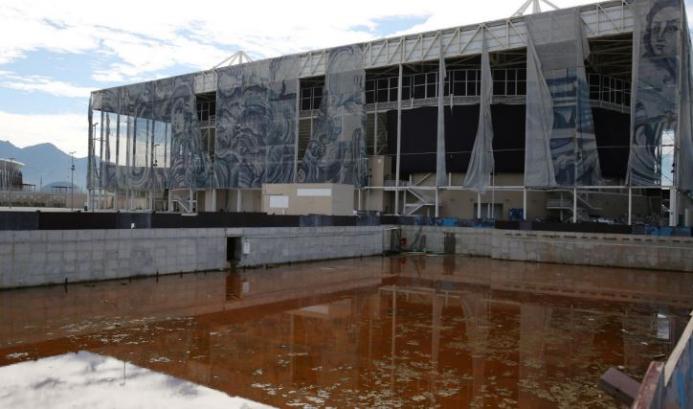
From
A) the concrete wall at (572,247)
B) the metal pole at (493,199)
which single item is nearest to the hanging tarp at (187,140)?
the metal pole at (493,199)

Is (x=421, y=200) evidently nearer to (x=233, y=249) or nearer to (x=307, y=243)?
(x=307, y=243)

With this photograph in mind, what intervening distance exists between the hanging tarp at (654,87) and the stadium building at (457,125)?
0.09 m

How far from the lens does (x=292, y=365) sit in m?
10.9

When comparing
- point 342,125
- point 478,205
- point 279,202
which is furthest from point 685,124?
point 279,202

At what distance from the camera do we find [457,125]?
49.1m

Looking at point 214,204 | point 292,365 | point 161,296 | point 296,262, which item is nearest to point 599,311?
point 292,365

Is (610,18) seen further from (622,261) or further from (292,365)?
(292,365)

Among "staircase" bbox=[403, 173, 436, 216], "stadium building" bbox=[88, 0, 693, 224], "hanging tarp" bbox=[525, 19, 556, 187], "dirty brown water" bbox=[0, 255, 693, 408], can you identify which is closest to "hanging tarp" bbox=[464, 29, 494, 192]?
"stadium building" bbox=[88, 0, 693, 224]

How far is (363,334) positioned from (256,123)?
142 feet

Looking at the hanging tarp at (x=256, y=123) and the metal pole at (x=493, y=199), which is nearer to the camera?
the metal pole at (x=493, y=199)

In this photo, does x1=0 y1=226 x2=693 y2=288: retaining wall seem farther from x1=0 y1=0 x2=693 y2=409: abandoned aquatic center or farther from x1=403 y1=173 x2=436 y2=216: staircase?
x1=403 y1=173 x2=436 y2=216: staircase

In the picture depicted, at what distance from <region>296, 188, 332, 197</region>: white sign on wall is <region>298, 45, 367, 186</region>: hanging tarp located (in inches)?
378

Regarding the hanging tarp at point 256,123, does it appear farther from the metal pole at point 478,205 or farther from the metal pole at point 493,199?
the metal pole at point 493,199

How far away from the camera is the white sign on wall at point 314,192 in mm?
39291
